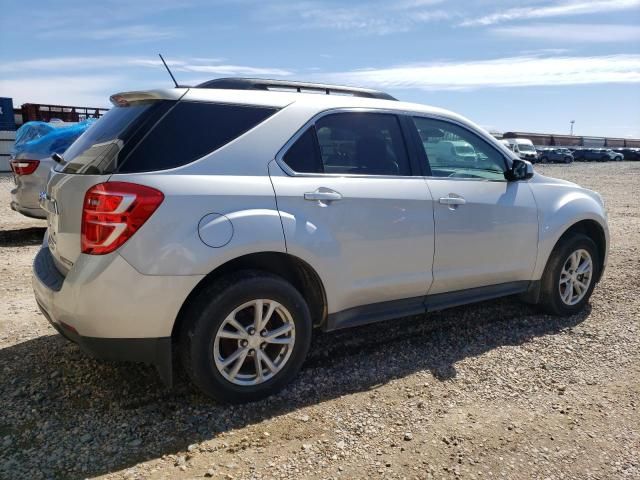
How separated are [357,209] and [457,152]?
1265mm

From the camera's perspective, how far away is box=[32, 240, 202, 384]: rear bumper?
9.29ft

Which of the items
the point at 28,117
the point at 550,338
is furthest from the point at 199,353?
the point at 28,117

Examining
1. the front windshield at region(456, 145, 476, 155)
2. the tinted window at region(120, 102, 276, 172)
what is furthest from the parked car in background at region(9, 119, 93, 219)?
the front windshield at region(456, 145, 476, 155)

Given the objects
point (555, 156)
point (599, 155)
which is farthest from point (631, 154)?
point (555, 156)

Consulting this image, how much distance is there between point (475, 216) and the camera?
411cm

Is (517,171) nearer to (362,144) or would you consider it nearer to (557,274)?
(557,274)

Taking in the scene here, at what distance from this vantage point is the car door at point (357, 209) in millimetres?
3312

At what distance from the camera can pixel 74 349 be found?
13.1 ft

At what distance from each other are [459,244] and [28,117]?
28202 mm

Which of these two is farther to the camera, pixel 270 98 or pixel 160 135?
pixel 270 98

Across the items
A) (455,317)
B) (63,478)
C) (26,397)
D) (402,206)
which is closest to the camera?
(63,478)

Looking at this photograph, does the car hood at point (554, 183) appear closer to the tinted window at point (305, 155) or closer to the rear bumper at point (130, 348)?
the tinted window at point (305, 155)

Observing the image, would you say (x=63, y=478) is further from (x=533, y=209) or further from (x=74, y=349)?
(x=533, y=209)

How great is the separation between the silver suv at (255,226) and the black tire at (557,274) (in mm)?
666
